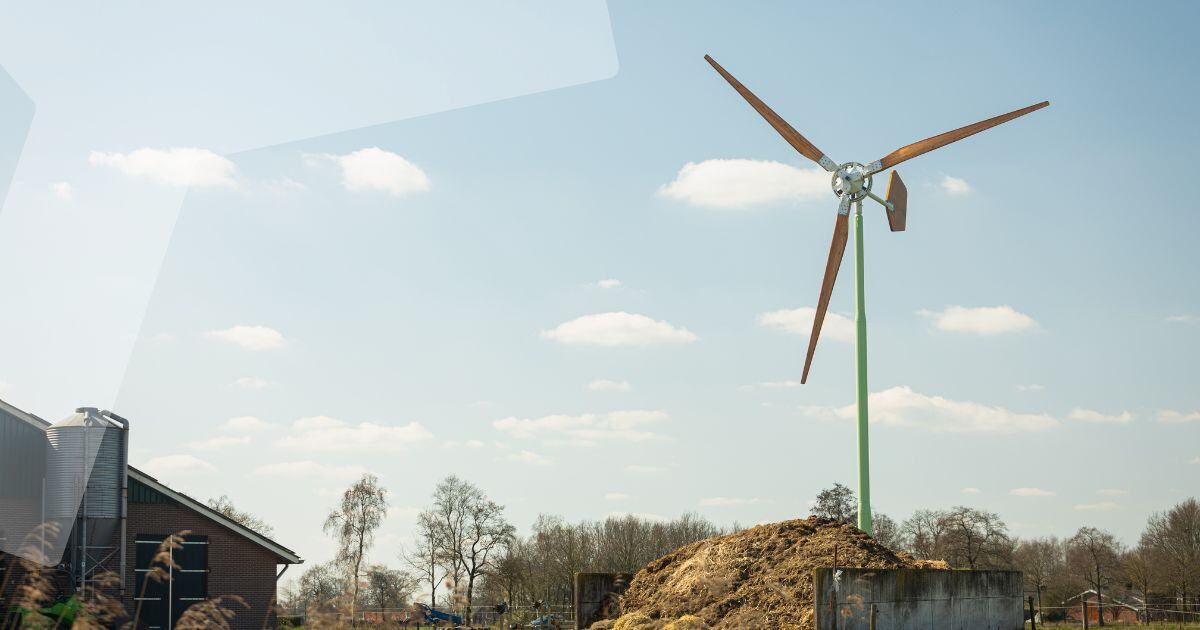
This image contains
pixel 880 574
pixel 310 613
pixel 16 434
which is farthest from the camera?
pixel 16 434

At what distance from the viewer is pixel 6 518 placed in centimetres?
2402

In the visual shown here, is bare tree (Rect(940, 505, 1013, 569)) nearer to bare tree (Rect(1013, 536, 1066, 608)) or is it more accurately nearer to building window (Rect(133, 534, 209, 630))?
bare tree (Rect(1013, 536, 1066, 608))

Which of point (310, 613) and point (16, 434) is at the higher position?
point (16, 434)

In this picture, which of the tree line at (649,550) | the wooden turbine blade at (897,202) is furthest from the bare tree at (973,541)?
the wooden turbine blade at (897,202)

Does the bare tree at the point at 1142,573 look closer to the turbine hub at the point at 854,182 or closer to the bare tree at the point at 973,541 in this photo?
the bare tree at the point at 973,541

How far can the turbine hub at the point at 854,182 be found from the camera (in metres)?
22.5

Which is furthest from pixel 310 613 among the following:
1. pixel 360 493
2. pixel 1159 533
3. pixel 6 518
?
pixel 1159 533

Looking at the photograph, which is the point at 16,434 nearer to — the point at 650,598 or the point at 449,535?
the point at 650,598

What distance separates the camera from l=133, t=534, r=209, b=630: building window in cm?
2608

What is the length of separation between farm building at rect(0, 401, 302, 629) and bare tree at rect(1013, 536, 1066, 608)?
42153 mm

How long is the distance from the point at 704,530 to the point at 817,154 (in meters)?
45.8

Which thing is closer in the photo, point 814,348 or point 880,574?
point 880,574

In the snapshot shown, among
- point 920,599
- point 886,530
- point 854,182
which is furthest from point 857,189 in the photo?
point 886,530

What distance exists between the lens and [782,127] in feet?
78.8
